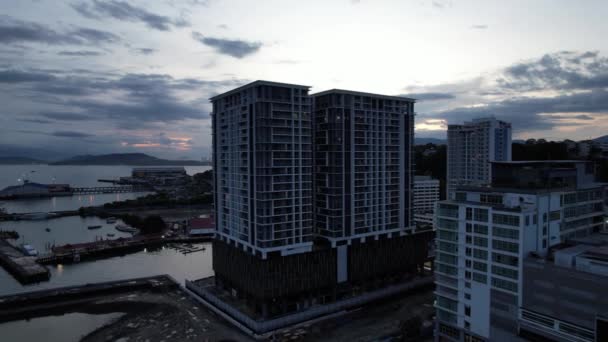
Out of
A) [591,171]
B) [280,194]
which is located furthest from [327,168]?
[591,171]

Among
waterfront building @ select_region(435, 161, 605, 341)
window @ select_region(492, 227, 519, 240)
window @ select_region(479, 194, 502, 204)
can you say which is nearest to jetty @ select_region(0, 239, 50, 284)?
waterfront building @ select_region(435, 161, 605, 341)

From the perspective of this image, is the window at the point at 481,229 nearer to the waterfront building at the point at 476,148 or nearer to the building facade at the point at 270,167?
the building facade at the point at 270,167

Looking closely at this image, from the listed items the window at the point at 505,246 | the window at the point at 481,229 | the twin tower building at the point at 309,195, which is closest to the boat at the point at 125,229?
the twin tower building at the point at 309,195

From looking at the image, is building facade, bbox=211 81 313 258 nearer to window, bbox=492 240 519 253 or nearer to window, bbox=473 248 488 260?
window, bbox=473 248 488 260

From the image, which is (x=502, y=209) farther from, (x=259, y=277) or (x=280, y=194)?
(x=259, y=277)

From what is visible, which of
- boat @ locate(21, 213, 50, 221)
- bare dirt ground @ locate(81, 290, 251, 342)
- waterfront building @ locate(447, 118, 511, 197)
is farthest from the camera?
boat @ locate(21, 213, 50, 221)

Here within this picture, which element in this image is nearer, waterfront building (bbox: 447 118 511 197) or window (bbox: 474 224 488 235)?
window (bbox: 474 224 488 235)

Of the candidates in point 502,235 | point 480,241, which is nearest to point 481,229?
point 480,241
